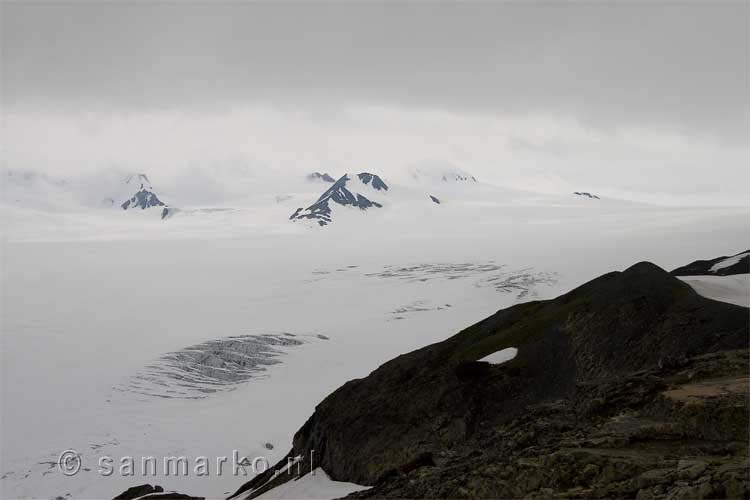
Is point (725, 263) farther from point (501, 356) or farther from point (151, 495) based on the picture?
point (151, 495)

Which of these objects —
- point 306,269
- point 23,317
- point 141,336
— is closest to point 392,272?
point 306,269

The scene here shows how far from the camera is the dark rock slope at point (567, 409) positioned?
11055 millimetres

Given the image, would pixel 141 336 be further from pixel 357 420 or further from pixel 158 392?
pixel 357 420

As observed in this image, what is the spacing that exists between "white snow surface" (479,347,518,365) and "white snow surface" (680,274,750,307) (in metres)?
8.25

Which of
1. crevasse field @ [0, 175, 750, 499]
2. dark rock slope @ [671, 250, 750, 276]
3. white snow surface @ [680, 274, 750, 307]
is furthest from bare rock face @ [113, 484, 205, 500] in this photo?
dark rock slope @ [671, 250, 750, 276]

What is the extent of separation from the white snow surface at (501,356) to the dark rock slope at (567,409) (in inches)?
19.3

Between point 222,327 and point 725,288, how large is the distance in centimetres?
8685

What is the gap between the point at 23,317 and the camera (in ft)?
351

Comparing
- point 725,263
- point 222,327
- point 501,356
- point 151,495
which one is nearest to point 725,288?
point 501,356

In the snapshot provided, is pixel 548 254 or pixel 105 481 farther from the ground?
pixel 548 254

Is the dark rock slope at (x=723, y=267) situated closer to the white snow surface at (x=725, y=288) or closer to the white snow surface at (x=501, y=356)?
the white snow surface at (x=725, y=288)

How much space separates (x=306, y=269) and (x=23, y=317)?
256 ft

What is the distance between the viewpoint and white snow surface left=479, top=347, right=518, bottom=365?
23.6m

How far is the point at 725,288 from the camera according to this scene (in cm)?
2433
